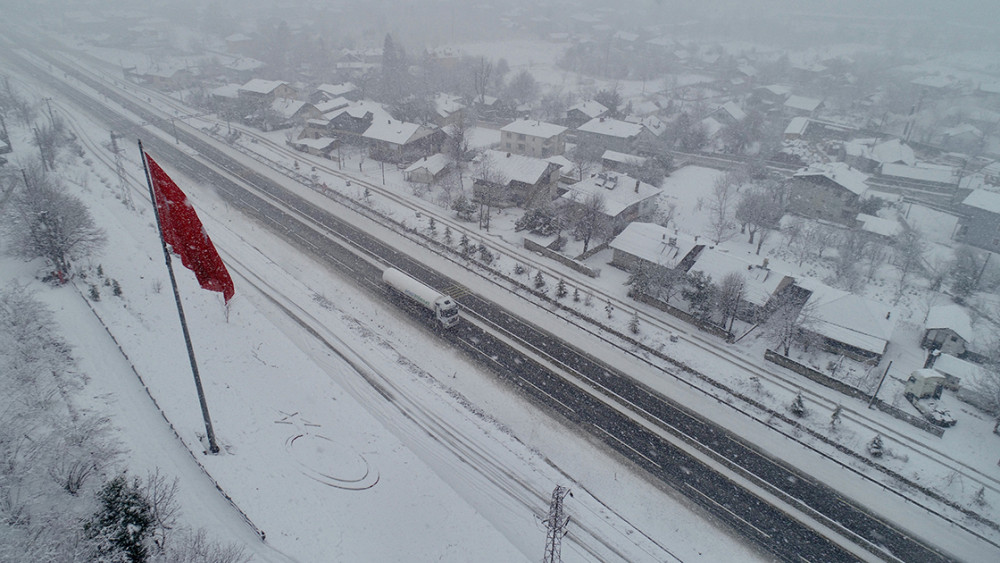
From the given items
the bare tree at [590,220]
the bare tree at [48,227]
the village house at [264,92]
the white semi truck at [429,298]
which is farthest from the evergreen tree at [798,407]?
the village house at [264,92]

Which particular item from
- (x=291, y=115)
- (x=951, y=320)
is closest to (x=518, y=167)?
(x=951, y=320)

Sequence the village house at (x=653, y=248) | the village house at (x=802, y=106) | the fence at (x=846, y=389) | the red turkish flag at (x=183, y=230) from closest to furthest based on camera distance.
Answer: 1. the red turkish flag at (x=183, y=230)
2. the fence at (x=846, y=389)
3. the village house at (x=653, y=248)
4. the village house at (x=802, y=106)

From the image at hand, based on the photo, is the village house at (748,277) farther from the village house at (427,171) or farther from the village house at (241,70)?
the village house at (241,70)

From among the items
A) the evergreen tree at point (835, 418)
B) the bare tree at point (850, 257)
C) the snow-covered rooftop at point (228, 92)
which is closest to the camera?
the evergreen tree at point (835, 418)

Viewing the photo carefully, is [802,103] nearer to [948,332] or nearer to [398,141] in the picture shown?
[948,332]

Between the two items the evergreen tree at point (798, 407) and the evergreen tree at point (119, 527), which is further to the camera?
the evergreen tree at point (798, 407)

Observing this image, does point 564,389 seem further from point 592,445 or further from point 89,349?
point 89,349
